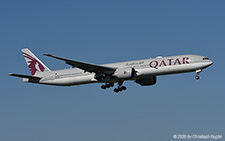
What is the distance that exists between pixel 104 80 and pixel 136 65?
16.9ft

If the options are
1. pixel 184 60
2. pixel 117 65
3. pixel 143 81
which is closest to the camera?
pixel 184 60

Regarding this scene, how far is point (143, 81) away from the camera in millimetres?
63188

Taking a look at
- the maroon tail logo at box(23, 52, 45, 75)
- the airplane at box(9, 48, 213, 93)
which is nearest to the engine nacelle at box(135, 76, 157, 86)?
A: the airplane at box(9, 48, 213, 93)

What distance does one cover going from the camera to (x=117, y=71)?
5759cm

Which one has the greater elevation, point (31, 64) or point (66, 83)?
point (31, 64)

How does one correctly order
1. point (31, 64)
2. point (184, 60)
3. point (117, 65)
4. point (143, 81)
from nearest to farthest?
point (184, 60), point (117, 65), point (143, 81), point (31, 64)

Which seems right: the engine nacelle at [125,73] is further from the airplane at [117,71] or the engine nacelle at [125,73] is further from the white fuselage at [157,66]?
the white fuselage at [157,66]

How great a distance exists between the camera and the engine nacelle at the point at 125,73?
5631 cm

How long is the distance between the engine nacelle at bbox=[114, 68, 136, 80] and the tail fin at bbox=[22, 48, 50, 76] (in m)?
13.2

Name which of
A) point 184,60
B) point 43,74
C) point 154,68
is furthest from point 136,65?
point 43,74

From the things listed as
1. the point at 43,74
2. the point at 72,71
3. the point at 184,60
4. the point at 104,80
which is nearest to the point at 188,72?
the point at 184,60

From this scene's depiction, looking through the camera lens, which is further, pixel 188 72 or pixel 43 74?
pixel 43 74

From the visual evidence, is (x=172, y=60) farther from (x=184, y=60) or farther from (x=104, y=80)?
(x=104, y=80)

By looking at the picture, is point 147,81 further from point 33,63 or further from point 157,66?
point 33,63
